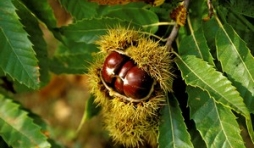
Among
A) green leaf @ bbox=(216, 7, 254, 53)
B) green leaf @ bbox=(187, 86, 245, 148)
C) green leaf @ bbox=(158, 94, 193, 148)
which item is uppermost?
green leaf @ bbox=(216, 7, 254, 53)

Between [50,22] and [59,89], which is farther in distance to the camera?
[59,89]

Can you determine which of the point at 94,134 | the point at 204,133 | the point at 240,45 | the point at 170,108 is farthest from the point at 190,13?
the point at 94,134

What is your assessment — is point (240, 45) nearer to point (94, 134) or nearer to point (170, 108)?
point (170, 108)

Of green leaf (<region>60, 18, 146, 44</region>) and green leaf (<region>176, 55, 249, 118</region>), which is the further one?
green leaf (<region>60, 18, 146, 44</region>)

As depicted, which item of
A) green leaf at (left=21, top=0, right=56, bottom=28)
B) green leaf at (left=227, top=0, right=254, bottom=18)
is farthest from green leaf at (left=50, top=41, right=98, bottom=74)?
green leaf at (left=227, top=0, right=254, bottom=18)

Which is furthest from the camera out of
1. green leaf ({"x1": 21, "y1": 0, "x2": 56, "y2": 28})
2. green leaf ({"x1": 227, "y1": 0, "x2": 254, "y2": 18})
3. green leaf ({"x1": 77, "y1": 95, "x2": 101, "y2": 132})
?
green leaf ({"x1": 77, "y1": 95, "x2": 101, "y2": 132})

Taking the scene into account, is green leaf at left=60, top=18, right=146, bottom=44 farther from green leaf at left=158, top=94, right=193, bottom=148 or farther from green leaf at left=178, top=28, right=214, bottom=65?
green leaf at left=158, top=94, right=193, bottom=148
